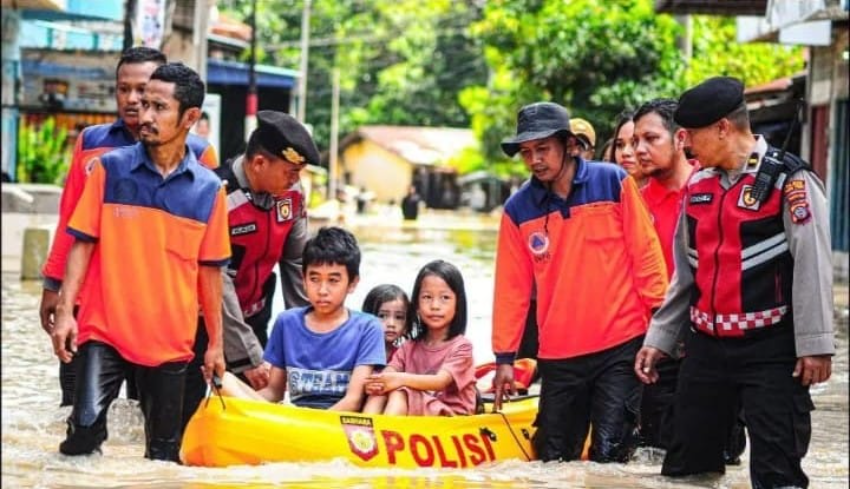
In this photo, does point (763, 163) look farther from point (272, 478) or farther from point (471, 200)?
point (471, 200)

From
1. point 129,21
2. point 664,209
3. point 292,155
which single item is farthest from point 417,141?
point 292,155

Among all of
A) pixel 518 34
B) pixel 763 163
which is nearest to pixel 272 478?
pixel 763 163

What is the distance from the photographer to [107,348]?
21.0 ft

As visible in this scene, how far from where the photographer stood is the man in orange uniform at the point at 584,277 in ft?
24.4

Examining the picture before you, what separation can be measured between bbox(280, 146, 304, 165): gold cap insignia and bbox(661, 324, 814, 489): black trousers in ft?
6.45

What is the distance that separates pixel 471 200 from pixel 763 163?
7358cm

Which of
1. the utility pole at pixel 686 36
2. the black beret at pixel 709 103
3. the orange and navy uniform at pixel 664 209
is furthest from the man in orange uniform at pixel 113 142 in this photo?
the utility pole at pixel 686 36

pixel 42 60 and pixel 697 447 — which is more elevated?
pixel 42 60

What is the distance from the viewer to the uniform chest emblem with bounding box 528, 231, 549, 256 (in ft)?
24.8

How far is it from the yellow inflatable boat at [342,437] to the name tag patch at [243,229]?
881 mm

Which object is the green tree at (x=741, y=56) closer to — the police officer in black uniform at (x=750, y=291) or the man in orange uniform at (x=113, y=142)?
the man in orange uniform at (x=113, y=142)

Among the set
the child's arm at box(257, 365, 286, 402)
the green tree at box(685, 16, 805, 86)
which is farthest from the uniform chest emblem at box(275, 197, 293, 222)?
the green tree at box(685, 16, 805, 86)

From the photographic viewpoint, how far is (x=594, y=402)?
757 centimetres

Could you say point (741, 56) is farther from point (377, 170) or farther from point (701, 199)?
point (377, 170)
